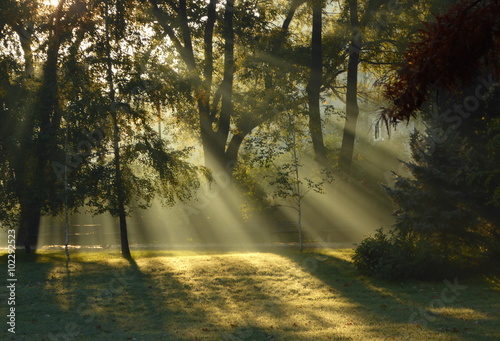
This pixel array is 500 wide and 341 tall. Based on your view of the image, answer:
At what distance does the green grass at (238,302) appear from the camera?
11641mm

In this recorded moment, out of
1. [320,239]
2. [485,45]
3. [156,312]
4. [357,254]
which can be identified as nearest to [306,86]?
[320,239]

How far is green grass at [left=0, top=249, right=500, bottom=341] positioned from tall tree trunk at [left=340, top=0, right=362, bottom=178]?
8747 millimetres

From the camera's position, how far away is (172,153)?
22922mm

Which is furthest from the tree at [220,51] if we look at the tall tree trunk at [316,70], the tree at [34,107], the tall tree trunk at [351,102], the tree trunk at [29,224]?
the tree trunk at [29,224]

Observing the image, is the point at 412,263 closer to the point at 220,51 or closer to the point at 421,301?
the point at 421,301

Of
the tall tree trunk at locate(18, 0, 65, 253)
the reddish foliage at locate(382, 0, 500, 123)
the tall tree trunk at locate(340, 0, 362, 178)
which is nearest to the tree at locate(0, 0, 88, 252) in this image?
the tall tree trunk at locate(18, 0, 65, 253)

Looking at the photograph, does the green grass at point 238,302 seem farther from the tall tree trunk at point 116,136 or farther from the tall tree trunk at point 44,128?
the tall tree trunk at point 44,128

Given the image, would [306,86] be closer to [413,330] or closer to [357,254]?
[357,254]

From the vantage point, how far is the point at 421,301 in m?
14.8

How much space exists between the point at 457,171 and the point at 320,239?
16.1 m

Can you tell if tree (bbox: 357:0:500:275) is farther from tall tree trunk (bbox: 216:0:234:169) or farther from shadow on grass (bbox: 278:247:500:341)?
tall tree trunk (bbox: 216:0:234:169)

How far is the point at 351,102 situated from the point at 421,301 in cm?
1741

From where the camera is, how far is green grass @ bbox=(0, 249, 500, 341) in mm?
11641

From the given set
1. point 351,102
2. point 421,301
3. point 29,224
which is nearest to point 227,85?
point 351,102
